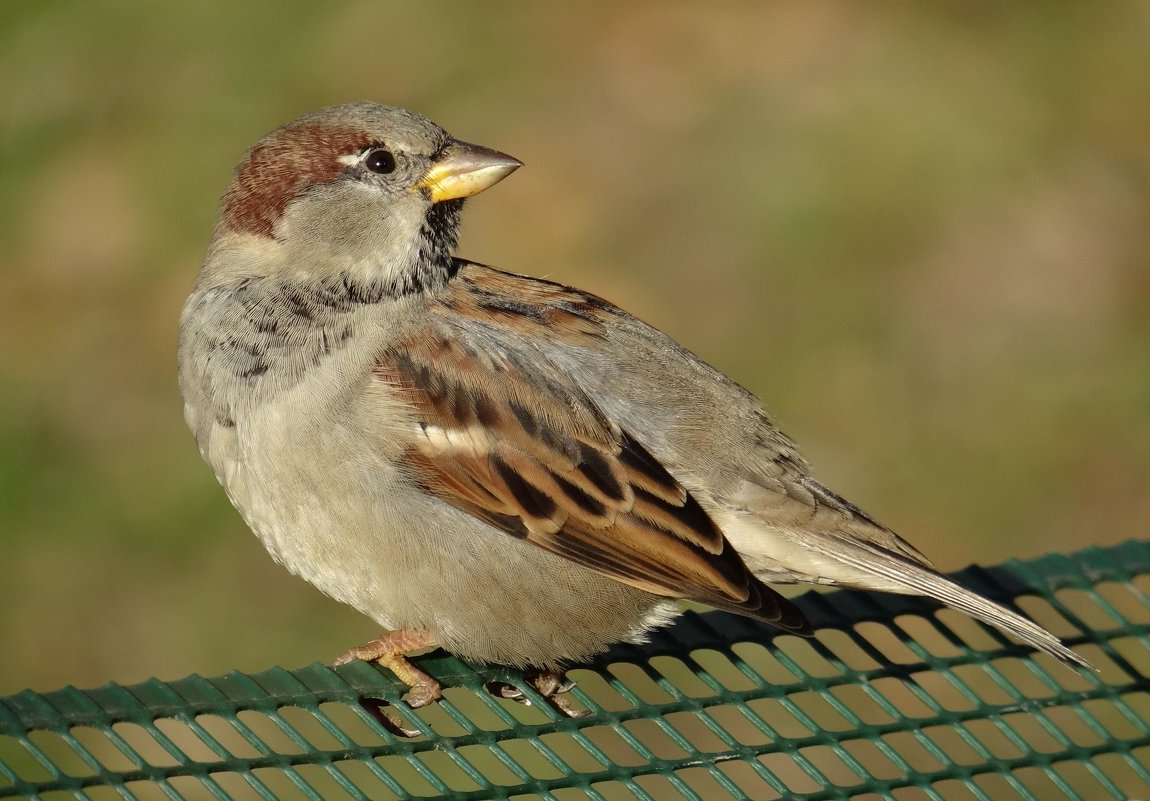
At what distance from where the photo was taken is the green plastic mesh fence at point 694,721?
2832 mm

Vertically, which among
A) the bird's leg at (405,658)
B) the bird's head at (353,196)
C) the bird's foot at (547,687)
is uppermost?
the bird's head at (353,196)

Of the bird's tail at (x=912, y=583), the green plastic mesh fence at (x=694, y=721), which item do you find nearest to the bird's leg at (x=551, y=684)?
the green plastic mesh fence at (x=694, y=721)

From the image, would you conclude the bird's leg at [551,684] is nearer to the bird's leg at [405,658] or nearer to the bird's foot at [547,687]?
the bird's foot at [547,687]

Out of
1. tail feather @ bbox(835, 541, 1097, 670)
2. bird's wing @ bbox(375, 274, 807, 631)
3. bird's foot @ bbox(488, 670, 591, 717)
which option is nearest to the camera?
tail feather @ bbox(835, 541, 1097, 670)

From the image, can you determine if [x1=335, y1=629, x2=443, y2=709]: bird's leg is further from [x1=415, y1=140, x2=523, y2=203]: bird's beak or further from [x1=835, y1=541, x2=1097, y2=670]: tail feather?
[x1=415, y1=140, x2=523, y2=203]: bird's beak

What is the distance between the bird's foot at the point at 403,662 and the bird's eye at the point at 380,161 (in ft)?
3.56

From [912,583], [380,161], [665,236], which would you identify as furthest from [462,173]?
[665,236]

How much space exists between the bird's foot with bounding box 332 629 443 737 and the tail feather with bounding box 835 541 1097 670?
36.8 inches

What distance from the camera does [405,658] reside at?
353 centimetres

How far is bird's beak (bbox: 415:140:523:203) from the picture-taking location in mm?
3883

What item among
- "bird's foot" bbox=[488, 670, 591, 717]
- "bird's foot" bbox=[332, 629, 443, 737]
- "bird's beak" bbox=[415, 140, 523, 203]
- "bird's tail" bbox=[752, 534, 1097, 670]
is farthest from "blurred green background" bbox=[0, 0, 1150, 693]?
"bird's tail" bbox=[752, 534, 1097, 670]

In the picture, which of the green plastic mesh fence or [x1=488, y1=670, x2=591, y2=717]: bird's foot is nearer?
the green plastic mesh fence

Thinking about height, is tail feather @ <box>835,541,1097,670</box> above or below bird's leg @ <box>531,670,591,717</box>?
above

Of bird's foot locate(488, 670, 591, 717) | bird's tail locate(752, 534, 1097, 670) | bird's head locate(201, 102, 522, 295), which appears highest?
bird's head locate(201, 102, 522, 295)
